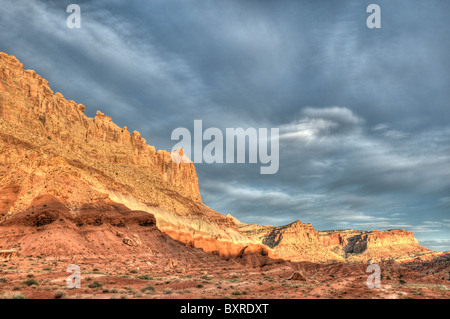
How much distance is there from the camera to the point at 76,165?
57.8m

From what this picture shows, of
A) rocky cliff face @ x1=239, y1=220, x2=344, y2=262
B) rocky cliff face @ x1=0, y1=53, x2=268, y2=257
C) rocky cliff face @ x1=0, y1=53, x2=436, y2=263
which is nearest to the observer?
rocky cliff face @ x1=0, y1=53, x2=436, y2=263

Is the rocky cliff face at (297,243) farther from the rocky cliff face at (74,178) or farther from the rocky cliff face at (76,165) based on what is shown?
the rocky cliff face at (76,165)

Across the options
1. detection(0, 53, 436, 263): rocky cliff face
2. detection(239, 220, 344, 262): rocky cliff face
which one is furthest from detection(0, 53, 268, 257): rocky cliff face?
detection(239, 220, 344, 262): rocky cliff face

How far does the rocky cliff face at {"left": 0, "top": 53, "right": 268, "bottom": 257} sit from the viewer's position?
4669 cm

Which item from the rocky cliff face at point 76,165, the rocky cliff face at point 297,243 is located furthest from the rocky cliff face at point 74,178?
the rocky cliff face at point 297,243

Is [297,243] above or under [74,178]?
under

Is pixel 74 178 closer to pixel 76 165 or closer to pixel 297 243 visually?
pixel 76 165

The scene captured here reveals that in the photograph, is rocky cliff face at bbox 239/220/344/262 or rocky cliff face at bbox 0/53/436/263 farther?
rocky cliff face at bbox 239/220/344/262

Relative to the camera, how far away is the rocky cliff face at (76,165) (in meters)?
46.7

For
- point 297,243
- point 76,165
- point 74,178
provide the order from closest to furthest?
point 74,178, point 76,165, point 297,243

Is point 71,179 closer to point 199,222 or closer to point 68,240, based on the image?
point 68,240

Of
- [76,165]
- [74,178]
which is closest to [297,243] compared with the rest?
[76,165]

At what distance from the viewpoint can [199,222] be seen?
87.1 meters

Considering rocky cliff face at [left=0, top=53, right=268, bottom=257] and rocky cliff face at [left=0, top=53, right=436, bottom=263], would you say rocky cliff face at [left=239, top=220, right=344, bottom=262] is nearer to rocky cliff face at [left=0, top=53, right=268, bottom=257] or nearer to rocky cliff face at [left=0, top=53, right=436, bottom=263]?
rocky cliff face at [left=0, top=53, right=436, bottom=263]
